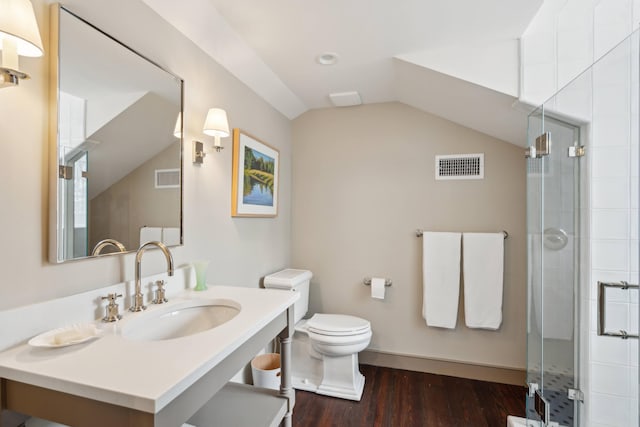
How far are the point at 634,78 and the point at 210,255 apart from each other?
194 cm

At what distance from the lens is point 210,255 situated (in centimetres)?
177

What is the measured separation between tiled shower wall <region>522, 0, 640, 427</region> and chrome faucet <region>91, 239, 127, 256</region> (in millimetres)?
1905

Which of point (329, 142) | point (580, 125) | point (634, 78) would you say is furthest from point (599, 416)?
point (329, 142)

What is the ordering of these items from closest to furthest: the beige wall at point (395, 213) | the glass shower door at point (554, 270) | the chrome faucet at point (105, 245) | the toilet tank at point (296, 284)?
1. the chrome faucet at point (105, 245)
2. the glass shower door at point (554, 270)
3. the toilet tank at point (296, 284)
4. the beige wall at point (395, 213)

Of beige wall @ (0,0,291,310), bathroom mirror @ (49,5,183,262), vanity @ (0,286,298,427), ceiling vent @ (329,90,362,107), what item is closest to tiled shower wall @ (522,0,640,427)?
ceiling vent @ (329,90,362,107)

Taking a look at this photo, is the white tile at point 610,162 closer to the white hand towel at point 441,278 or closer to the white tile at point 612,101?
the white tile at point 612,101

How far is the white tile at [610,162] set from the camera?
127 centimetres

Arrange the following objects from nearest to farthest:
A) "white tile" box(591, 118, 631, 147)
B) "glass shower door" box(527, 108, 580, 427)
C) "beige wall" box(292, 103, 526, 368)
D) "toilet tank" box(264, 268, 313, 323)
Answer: "white tile" box(591, 118, 631, 147), "glass shower door" box(527, 108, 580, 427), "toilet tank" box(264, 268, 313, 323), "beige wall" box(292, 103, 526, 368)

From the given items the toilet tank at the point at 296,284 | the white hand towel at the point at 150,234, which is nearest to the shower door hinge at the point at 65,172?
the white hand towel at the point at 150,234

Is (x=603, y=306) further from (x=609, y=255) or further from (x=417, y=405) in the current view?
(x=417, y=405)

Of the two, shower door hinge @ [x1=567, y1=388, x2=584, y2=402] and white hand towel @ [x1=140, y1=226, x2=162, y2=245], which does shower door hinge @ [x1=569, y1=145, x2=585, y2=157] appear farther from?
white hand towel @ [x1=140, y1=226, x2=162, y2=245]

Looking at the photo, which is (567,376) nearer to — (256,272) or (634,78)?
(634,78)

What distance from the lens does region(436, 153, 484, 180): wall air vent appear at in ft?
8.29

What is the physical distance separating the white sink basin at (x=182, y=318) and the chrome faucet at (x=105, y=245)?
0.26 meters
